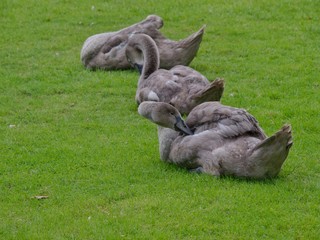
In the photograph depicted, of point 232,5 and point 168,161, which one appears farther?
point 232,5

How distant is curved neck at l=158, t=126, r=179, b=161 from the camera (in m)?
10.5

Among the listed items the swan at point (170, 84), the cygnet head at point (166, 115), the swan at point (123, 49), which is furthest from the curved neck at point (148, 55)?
the cygnet head at point (166, 115)

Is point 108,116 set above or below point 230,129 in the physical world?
below

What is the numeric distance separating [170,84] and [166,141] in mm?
2154

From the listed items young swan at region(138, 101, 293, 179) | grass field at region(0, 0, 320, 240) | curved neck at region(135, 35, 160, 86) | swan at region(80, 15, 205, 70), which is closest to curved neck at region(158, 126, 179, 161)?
young swan at region(138, 101, 293, 179)

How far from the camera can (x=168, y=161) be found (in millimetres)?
10570

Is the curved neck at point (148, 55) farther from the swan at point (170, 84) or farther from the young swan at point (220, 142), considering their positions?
the young swan at point (220, 142)

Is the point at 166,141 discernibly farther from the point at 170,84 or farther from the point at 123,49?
the point at 123,49

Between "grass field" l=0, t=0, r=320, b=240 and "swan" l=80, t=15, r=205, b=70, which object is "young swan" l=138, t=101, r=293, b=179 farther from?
"swan" l=80, t=15, r=205, b=70

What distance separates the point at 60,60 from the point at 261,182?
23.0ft

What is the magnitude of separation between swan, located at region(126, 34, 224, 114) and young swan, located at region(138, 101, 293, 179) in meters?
1.14

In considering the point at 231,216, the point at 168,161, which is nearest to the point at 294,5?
the point at 168,161

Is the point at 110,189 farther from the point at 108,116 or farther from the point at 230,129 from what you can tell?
the point at 108,116

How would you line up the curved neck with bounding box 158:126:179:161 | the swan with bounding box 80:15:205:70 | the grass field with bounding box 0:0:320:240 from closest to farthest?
1. the grass field with bounding box 0:0:320:240
2. the curved neck with bounding box 158:126:179:161
3. the swan with bounding box 80:15:205:70
